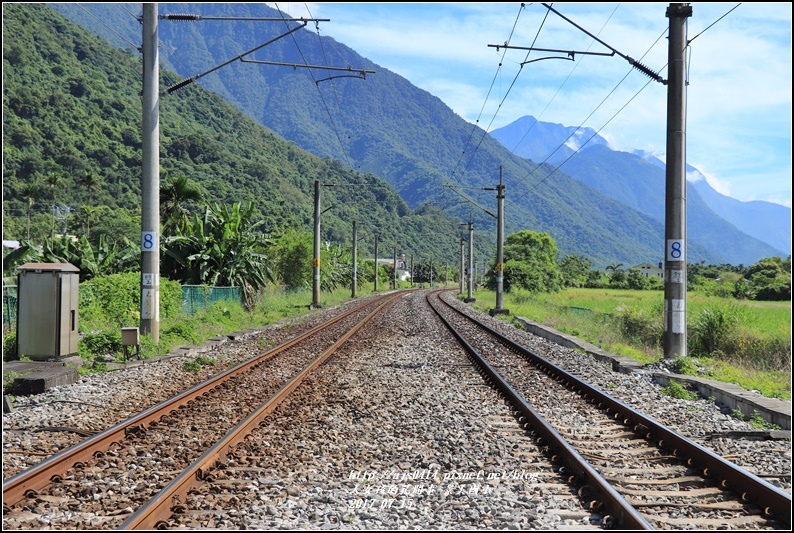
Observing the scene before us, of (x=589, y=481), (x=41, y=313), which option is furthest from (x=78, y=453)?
(x=41, y=313)

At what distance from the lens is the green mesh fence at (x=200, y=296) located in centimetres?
2247

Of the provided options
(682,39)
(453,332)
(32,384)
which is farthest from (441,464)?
(453,332)

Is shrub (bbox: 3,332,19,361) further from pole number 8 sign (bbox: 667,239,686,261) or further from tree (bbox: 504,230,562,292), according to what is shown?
tree (bbox: 504,230,562,292)

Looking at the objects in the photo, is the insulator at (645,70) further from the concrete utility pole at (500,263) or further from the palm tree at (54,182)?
the palm tree at (54,182)

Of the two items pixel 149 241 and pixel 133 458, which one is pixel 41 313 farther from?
pixel 133 458

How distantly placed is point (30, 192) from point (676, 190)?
6713 cm

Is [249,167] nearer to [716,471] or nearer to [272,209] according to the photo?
[272,209]

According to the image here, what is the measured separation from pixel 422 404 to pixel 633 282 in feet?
275

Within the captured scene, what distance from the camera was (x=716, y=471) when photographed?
228 inches

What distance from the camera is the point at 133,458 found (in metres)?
6.16

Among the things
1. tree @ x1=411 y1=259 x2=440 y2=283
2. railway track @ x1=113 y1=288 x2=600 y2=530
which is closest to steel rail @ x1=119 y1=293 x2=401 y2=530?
railway track @ x1=113 y1=288 x2=600 y2=530

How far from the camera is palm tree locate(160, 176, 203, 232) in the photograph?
100 feet

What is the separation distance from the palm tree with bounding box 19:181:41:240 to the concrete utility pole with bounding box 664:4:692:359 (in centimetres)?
6623

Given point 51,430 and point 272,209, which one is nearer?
point 51,430
